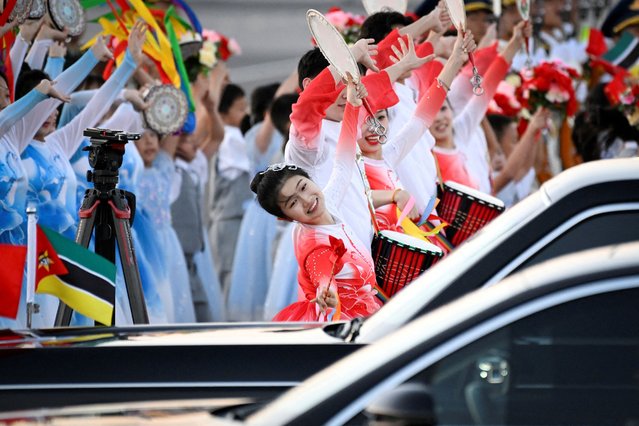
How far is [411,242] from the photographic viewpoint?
20.2 feet

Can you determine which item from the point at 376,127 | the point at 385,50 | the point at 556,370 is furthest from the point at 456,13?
the point at 556,370

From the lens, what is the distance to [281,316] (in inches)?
232

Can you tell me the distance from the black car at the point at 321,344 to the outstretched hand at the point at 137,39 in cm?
389

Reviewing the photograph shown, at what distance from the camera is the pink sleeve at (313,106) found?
20.2ft

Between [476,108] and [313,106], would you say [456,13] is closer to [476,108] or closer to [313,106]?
[313,106]

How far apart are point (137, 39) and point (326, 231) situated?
7.54 ft

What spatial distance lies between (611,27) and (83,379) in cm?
1096

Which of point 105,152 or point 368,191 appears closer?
point 105,152

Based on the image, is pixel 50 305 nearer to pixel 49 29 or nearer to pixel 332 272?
pixel 49 29

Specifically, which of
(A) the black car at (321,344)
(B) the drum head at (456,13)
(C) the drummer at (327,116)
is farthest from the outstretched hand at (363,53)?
(A) the black car at (321,344)

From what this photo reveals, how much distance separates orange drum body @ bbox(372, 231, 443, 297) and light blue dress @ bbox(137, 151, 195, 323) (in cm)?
307

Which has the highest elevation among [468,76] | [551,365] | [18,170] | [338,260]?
[468,76]

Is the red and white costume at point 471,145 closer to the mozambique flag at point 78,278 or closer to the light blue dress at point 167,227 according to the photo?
the light blue dress at point 167,227

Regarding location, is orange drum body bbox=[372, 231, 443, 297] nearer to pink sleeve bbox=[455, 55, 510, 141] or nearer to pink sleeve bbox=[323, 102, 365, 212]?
pink sleeve bbox=[323, 102, 365, 212]
